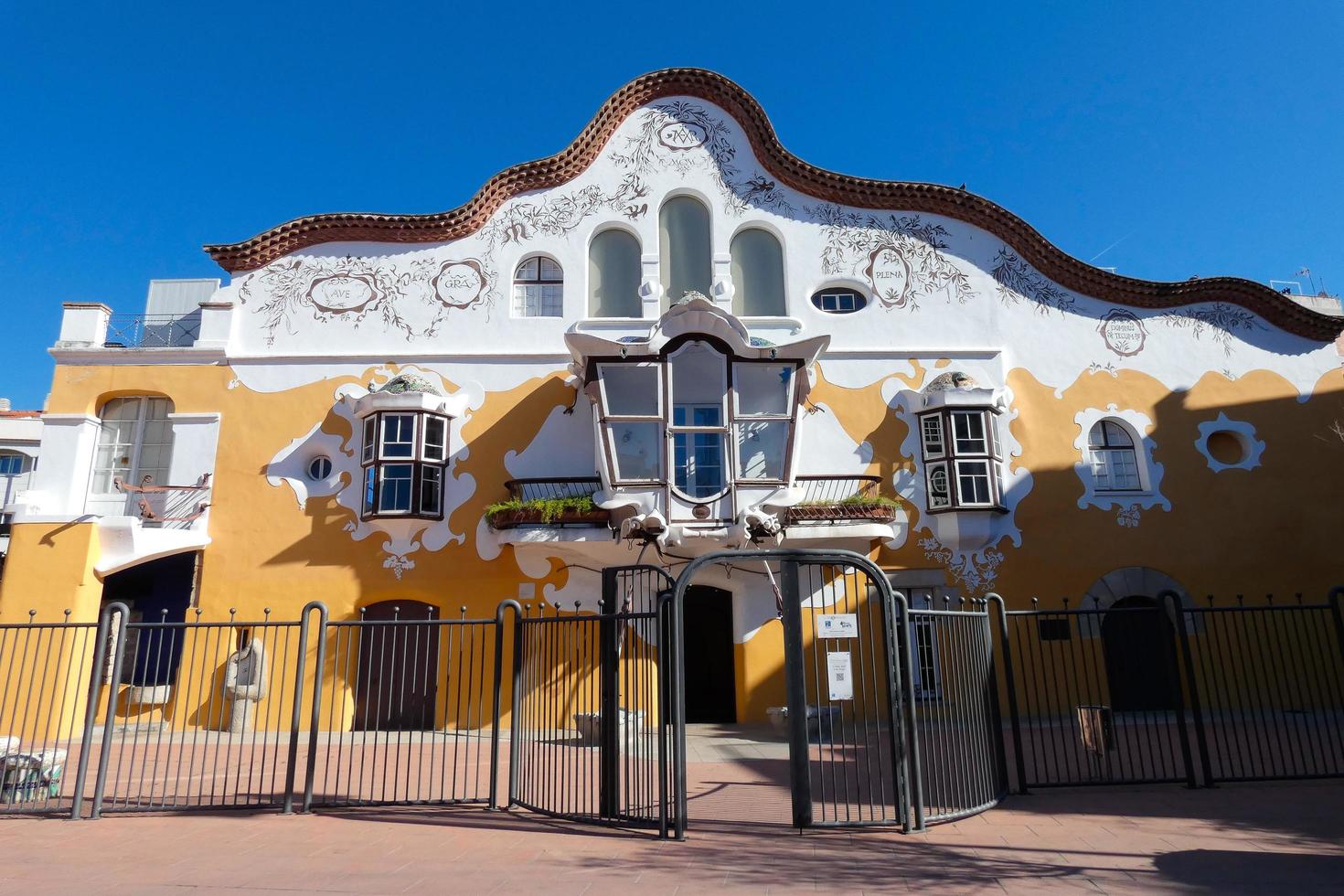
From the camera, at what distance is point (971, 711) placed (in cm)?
789

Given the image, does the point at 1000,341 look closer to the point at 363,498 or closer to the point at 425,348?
the point at 425,348

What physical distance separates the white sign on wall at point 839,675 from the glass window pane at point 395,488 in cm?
927

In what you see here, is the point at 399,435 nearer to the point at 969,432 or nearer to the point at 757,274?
the point at 757,274

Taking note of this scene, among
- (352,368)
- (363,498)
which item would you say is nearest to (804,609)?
(363,498)

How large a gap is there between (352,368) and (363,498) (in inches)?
102

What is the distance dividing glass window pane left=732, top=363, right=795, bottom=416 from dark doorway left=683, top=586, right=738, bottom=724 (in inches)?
133

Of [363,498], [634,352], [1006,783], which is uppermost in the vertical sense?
[634,352]

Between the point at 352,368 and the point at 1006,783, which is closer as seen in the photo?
the point at 1006,783

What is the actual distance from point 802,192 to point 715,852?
534 inches

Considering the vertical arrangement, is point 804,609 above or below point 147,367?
below

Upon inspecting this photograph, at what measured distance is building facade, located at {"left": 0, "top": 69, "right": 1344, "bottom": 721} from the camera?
14.2 metres

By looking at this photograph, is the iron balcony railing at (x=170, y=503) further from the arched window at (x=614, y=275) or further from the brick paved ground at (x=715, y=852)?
the arched window at (x=614, y=275)

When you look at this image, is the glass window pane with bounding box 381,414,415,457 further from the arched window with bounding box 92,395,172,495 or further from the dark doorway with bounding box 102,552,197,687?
the dark doorway with bounding box 102,552,197,687

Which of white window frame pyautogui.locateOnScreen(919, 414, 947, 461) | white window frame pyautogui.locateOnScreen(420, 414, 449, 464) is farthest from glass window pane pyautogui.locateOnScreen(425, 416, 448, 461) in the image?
white window frame pyautogui.locateOnScreen(919, 414, 947, 461)
